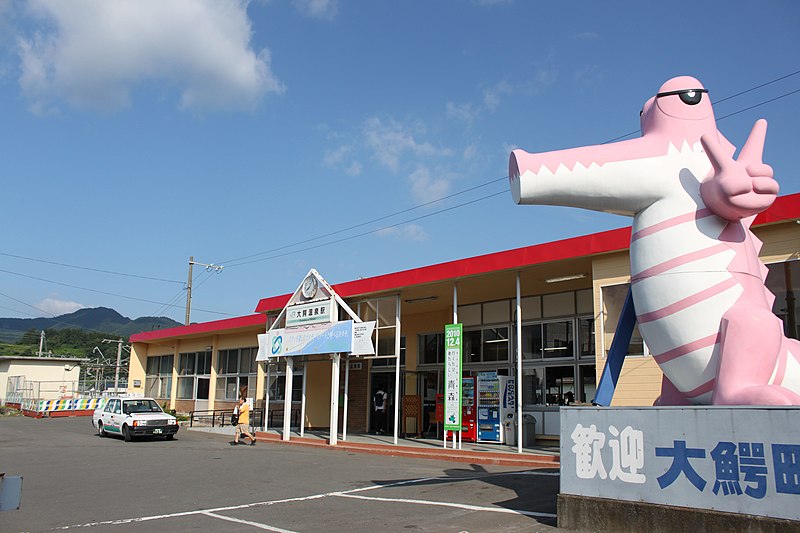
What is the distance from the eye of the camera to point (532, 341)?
745 inches

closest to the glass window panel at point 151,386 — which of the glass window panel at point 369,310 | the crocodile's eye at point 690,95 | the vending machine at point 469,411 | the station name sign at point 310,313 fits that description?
the station name sign at point 310,313

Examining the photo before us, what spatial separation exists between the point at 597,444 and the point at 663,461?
2.30 ft

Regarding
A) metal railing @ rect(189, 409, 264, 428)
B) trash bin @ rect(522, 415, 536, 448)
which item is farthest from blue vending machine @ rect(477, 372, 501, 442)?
metal railing @ rect(189, 409, 264, 428)

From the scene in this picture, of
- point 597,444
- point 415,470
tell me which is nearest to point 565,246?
point 415,470

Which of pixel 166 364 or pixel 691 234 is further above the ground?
pixel 691 234

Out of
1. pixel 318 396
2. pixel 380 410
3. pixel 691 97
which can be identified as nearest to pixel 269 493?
pixel 691 97

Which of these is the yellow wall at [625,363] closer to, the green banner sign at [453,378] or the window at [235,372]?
the green banner sign at [453,378]

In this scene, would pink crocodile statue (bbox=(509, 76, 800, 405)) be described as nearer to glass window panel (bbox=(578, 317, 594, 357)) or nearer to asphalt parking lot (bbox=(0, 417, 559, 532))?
asphalt parking lot (bbox=(0, 417, 559, 532))

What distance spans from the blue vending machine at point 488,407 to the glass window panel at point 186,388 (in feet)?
65.2

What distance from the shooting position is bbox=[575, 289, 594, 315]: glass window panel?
17.5m

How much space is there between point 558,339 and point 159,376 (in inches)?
1031

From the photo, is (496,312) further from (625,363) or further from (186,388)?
(186,388)

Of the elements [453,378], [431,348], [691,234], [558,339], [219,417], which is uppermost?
[691,234]

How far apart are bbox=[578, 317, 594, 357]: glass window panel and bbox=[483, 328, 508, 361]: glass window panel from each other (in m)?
2.70
